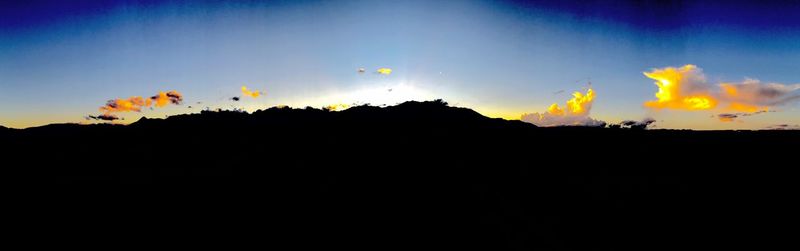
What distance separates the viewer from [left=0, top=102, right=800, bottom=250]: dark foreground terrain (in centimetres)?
2194

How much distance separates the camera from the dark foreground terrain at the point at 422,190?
864 inches

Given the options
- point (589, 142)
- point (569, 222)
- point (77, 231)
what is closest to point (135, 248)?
point (77, 231)

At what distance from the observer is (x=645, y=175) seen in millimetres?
34719

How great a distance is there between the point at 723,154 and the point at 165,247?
165ft

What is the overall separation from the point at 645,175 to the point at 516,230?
17.8 m

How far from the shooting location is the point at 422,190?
30.1 meters

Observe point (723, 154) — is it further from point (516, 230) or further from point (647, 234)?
point (516, 230)

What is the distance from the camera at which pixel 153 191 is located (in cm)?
2908

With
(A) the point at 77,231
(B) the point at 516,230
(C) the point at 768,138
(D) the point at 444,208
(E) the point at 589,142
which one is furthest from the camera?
(C) the point at 768,138

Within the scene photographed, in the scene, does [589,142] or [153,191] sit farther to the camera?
[589,142]

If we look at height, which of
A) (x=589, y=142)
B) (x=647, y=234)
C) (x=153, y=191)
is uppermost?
(x=589, y=142)

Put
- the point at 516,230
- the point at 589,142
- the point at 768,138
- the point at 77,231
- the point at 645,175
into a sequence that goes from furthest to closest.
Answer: the point at 768,138 → the point at 589,142 → the point at 645,175 → the point at 516,230 → the point at 77,231

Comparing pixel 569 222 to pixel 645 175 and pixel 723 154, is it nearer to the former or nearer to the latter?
pixel 645 175

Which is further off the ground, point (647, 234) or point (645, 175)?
point (645, 175)
